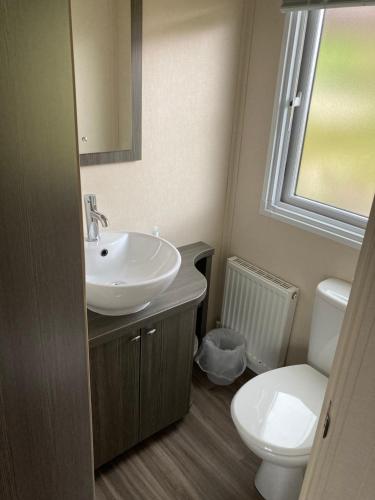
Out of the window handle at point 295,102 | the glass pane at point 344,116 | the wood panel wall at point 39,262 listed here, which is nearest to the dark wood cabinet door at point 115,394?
the wood panel wall at point 39,262

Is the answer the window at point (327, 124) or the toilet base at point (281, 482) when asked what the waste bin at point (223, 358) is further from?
the window at point (327, 124)

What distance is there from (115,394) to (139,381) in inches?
4.5

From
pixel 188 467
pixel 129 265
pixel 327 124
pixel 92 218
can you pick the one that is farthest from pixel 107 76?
pixel 188 467

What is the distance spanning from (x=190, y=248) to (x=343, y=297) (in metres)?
0.80

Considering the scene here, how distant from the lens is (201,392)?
226 cm

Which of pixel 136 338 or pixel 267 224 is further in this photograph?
pixel 267 224

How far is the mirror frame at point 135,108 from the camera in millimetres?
1578

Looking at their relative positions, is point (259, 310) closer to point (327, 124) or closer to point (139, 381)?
point (139, 381)

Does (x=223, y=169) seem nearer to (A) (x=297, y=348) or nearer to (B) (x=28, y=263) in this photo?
(A) (x=297, y=348)

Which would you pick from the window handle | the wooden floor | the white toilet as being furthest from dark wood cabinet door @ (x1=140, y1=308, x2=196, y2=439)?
the window handle

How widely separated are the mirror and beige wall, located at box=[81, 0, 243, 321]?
0.19 feet

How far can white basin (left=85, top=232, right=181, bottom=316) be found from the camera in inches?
56.1

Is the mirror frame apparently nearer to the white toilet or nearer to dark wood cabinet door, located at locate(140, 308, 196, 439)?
dark wood cabinet door, located at locate(140, 308, 196, 439)

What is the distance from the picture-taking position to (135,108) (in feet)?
5.58
